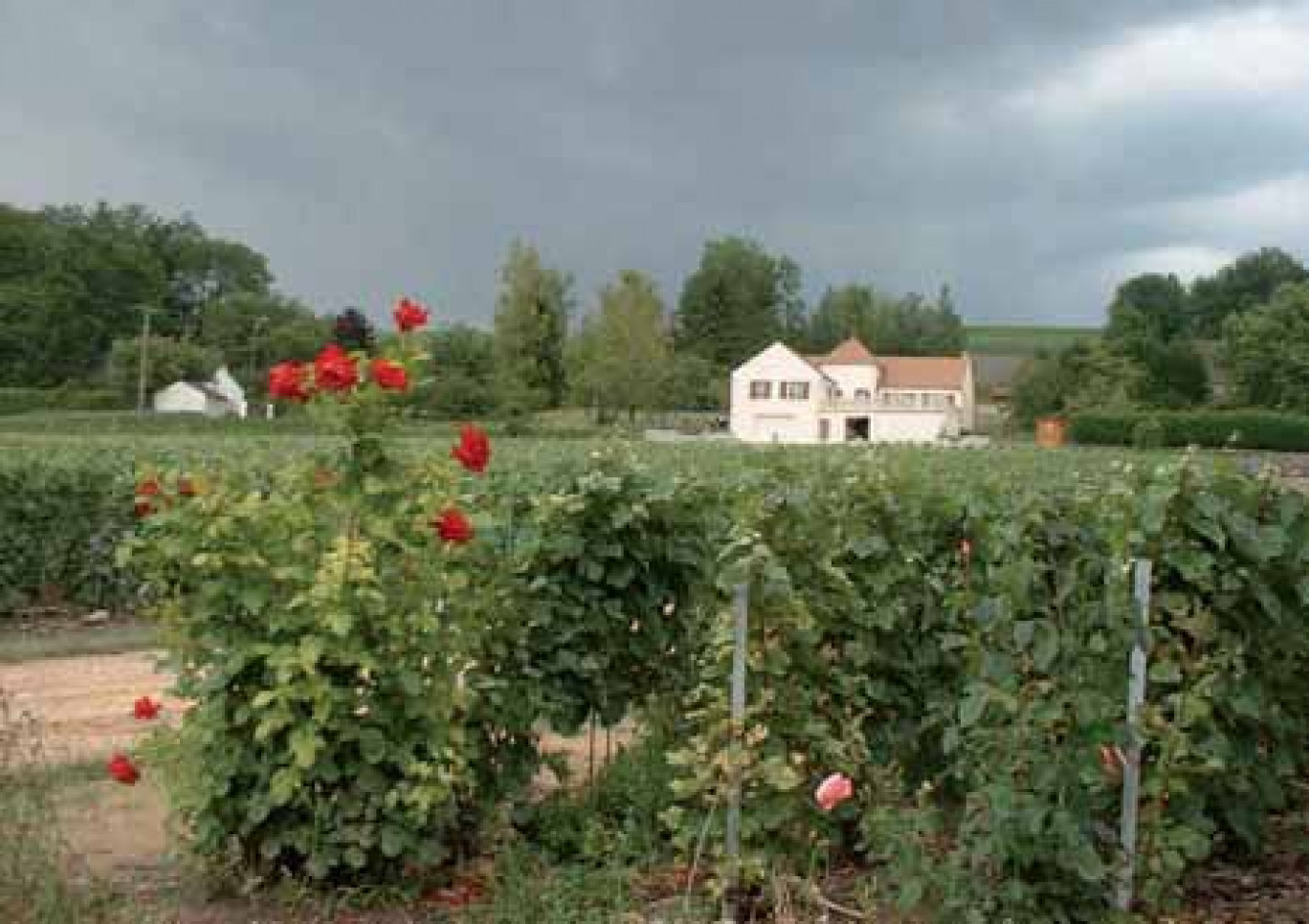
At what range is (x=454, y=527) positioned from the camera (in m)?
3.88

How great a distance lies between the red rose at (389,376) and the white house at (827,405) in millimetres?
71054

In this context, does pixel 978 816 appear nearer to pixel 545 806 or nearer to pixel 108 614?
pixel 545 806

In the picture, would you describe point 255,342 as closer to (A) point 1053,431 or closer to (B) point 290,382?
(A) point 1053,431

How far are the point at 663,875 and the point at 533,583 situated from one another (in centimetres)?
112

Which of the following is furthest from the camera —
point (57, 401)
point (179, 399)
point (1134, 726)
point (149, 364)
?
point (179, 399)

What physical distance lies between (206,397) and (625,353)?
2696 cm

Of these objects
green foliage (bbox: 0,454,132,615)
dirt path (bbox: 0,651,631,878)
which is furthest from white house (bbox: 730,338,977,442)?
dirt path (bbox: 0,651,631,878)

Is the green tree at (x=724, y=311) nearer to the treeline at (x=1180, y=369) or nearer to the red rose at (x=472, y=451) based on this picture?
the treeline at (x=1180, y=369)

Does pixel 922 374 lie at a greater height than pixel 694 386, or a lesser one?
greater

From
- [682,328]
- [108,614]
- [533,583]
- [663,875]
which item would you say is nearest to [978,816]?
[663,875]

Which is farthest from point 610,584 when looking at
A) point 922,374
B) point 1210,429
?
point 922,374

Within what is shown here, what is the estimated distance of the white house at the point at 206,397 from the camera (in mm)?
76625

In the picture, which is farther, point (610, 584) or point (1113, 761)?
point (610, 584)

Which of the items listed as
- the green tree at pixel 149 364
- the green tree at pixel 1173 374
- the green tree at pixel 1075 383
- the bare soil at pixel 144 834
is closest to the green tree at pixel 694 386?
the green tree at pixel 1075 383
